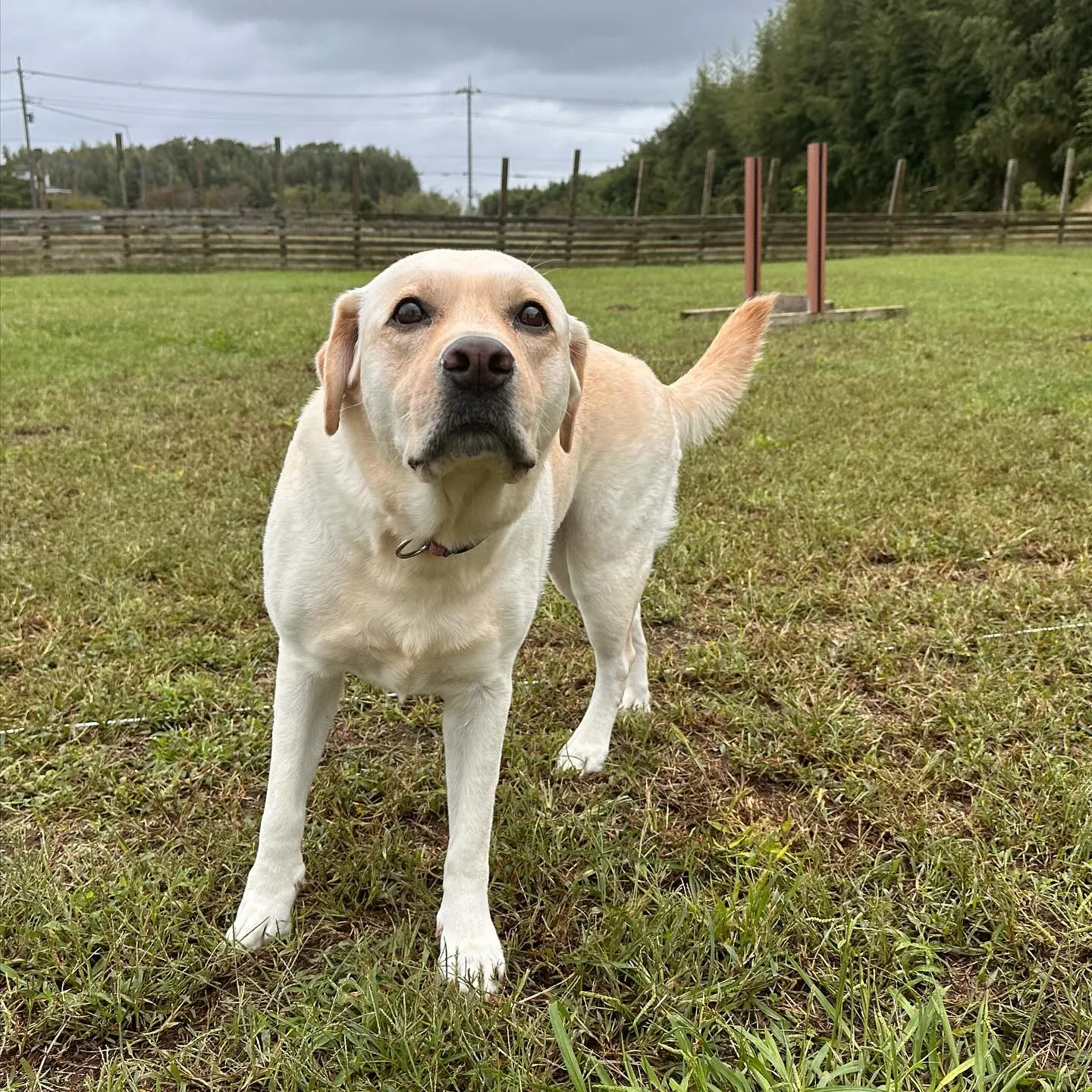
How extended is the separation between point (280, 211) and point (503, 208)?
558 cm

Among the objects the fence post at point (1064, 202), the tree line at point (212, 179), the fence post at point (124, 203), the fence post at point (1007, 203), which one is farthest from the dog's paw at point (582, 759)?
the fence post at point (1064, 202)

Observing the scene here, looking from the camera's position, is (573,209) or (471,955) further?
(573,209)

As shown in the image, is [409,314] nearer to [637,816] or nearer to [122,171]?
[637,816]

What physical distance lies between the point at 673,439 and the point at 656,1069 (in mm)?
1799

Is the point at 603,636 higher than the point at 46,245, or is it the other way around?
the point at 46,245

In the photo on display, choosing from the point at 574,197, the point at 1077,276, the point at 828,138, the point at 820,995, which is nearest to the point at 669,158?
the point at 828,138

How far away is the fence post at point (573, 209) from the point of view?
22.4 metres

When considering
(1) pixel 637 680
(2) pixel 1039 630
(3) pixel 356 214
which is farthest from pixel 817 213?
(3) pixel 356 214

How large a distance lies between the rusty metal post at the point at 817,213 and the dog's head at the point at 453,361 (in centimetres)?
921

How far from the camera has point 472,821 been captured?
187 centimetres

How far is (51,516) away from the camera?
4.08 metres

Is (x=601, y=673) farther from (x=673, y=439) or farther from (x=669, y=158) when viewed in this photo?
(x=669, y=158)

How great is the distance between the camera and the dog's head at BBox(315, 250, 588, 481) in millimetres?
1624

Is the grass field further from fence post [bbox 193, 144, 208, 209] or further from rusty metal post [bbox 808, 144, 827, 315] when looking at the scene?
fence post [bbox 193, 144, 208, 209]
